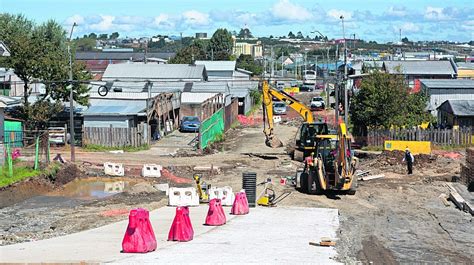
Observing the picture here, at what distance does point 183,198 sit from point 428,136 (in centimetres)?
2643

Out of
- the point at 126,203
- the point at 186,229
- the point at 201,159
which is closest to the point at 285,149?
the point at 201,159

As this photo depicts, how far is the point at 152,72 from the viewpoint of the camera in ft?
258

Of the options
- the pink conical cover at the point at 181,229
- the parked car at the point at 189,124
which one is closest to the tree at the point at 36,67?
the parked car at the point at 189,124

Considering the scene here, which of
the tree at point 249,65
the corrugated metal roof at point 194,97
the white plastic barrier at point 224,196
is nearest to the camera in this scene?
the white plastic barrier at point 224,196

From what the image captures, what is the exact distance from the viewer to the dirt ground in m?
21.1

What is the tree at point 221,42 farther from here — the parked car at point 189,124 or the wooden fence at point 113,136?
the wooden fence at point 113,136

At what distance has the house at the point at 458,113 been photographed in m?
51.7

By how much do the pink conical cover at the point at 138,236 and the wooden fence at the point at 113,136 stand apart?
31.2 m

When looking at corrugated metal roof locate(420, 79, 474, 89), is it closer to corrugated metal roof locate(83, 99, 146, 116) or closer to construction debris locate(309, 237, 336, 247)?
corrugated metal roof locate(83, 99, 146, 116)

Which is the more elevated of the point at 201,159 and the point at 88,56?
the point at 88,56

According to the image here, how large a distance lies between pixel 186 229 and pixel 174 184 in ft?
55.0

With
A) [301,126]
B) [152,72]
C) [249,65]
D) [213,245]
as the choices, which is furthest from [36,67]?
[249,65]

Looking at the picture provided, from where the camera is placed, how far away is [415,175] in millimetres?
38438

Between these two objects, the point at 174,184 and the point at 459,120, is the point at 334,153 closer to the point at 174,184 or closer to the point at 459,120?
the point at 174,184
